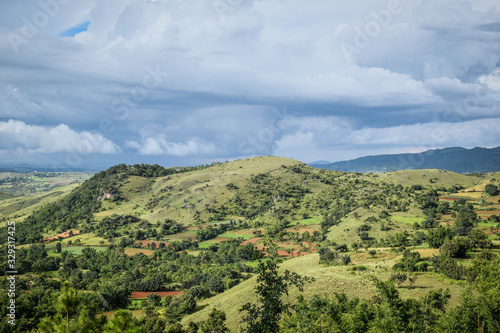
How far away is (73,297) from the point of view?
2819cm

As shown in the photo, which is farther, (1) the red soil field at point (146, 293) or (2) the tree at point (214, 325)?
(1) the red soil field at point (146, 293)

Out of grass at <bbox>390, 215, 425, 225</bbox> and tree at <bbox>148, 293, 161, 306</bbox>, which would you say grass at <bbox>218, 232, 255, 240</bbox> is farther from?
tree at <bbox>148, 293, 161, 306</bbox>

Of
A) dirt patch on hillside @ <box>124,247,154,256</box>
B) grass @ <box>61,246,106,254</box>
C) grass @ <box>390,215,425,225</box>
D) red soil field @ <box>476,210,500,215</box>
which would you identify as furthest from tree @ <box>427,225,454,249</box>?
grass @ <box>61,246,106,254</box>

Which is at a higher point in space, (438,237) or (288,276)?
(288,276)

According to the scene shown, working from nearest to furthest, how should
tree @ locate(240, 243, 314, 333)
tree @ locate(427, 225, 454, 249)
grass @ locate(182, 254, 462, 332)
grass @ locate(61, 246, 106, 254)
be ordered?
tree @ locate(240, 243, 314, 333) → grass @ locate(182, 254, 462, 332) → tree @ locate(427, 225, 454, 249) → grass @ locate(61, 246, 106, 254)

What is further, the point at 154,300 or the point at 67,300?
the point at 154,300

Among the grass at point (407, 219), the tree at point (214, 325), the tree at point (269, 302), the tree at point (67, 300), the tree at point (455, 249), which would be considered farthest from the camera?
the grass at point (407, 219)

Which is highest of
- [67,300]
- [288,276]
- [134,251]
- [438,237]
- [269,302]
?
[288,276]

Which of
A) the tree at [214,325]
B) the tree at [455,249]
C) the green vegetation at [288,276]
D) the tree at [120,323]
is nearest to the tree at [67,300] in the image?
the green vegetation at [288,276]

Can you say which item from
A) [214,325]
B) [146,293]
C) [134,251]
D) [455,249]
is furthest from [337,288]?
[134,251]

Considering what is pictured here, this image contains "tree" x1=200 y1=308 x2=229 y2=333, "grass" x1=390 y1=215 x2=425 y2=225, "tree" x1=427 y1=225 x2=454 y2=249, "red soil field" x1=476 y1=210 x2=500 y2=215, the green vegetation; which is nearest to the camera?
the green vegetation

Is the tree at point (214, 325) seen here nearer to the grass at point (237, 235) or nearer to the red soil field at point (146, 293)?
the red soil field at point (146, 293)

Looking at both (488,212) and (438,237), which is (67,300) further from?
(488,212)

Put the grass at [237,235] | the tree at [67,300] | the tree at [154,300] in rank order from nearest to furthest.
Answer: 1. the tree at [67,300]
2. the tree at [154,300]
3. the grass at [237,235]
